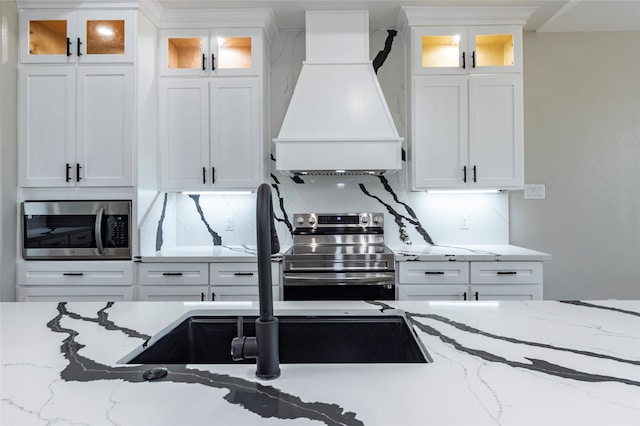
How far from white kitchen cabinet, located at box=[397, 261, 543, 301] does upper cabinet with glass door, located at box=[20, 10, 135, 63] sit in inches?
92.9

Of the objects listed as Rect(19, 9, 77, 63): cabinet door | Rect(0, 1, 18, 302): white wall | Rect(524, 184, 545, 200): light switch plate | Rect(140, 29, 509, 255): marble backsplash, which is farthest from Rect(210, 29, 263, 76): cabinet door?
Rect(524, 184, 545, 200): light switch plate

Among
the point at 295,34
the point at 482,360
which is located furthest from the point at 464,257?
the point at 295,34

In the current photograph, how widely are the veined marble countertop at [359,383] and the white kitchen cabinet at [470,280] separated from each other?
4.90ft

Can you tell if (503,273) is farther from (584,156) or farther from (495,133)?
(584,156)

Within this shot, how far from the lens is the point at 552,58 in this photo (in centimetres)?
311

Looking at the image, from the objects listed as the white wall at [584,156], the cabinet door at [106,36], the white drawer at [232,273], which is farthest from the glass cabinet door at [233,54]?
the white wall at [584,156]

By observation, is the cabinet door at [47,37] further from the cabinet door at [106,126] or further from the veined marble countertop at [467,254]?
the veined marble countertop at [467,254]

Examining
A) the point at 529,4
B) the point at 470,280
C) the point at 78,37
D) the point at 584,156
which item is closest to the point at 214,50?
the point at 78,37

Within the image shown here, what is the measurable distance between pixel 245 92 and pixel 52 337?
7.29 feet

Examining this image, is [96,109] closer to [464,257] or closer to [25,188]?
[25,188]

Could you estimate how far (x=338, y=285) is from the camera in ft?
8.14

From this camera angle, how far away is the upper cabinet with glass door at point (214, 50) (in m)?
2.80

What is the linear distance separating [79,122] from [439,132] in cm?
247

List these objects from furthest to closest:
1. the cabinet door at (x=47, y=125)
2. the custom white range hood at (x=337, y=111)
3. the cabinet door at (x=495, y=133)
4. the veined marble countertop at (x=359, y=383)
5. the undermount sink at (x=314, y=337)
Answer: the cabinet door at (x=495, y=133) < the custom white range hood at (x=337, y=111) < the cabinet door at (x=47, y=125) < the undermount sink at (x=314, y=337) < the veined marble countertop at (x=359, y=383)
